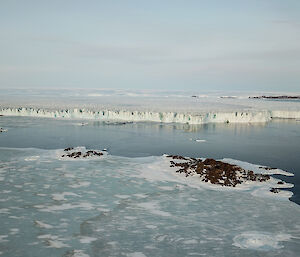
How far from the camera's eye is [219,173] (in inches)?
529

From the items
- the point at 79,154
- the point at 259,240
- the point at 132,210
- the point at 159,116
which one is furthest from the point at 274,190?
the point at 159,116

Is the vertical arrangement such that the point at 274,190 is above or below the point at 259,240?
above

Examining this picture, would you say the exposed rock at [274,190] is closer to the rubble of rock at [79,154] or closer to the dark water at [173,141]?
the dark water at [173,141]

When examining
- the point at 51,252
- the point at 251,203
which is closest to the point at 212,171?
the point at 251,203

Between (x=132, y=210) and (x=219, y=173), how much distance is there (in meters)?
5.35

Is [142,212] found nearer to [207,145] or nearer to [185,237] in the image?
[185,237]

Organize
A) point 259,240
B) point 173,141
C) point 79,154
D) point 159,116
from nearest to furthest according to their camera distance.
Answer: point 259,240
point 79,154
point 173,141
point 159,116

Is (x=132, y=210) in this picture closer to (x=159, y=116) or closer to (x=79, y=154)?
(x=79, y=154)

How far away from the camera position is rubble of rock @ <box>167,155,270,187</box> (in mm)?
12773

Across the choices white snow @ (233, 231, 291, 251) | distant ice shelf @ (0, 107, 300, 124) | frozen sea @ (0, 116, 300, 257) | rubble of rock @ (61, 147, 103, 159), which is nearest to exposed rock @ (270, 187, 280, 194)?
frozen sea @ (0, 116, 300, 257)

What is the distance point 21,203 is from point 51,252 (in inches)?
139

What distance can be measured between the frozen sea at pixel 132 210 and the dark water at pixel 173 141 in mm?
303

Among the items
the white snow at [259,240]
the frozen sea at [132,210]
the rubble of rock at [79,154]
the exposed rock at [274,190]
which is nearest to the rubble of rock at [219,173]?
the frozen sea at [132,210]

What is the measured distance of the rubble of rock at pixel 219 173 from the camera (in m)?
12.8
